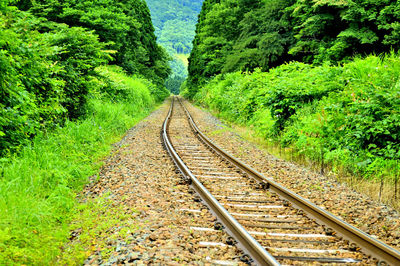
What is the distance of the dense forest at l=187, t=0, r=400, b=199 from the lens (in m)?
5.99

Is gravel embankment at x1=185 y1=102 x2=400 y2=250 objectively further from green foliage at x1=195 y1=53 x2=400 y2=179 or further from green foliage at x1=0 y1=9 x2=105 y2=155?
green foliage at x1=0 y1=9 x2=105 y2=155

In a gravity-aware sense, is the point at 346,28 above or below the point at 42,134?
above

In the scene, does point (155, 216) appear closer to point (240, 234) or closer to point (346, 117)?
point (240, 234)

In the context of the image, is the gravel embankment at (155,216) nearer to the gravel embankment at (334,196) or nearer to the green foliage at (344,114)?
the gravel embankment at (334,196)

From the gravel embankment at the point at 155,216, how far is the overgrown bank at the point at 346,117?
12.3ft

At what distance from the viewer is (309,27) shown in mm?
14719

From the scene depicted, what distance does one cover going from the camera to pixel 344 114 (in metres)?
6.98

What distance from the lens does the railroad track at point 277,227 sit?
10.5ft

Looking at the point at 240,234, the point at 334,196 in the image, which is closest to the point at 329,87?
the point at 334,196

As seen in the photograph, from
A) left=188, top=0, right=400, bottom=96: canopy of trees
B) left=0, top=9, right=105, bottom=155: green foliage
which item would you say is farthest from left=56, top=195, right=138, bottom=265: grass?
left=188, top=0, right=400, bottom=96: canopy of trees

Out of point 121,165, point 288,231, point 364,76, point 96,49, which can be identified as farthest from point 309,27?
point 288,231

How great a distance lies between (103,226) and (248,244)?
6.79 feet

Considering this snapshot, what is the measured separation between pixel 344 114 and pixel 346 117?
1.54 feet

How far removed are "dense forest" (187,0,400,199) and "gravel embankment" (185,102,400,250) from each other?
68 cm
